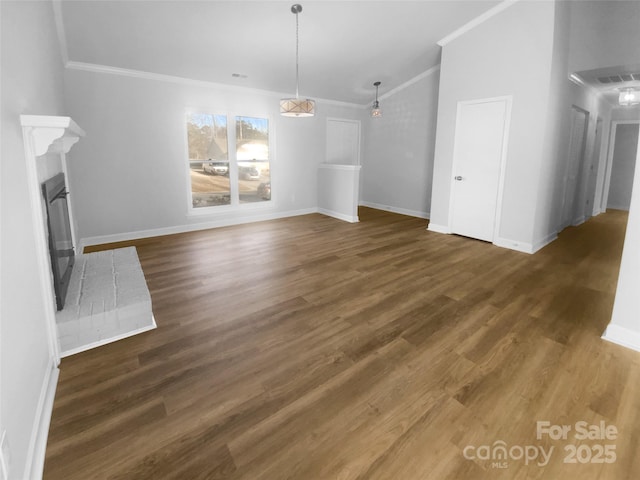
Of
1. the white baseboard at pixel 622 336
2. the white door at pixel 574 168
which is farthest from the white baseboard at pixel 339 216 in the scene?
the white baseboard at pixel 622 336

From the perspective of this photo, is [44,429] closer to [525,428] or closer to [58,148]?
[58,148]

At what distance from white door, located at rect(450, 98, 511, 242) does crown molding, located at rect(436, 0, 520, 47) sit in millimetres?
1010

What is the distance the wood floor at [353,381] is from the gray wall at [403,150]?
11.8ft

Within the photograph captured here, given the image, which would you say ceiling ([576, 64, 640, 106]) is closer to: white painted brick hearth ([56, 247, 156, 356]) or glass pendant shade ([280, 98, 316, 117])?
glass pendant shade ([280, 98, 316, 117])

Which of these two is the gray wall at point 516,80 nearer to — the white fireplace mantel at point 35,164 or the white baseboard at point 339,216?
the white baseboard at point 339,216

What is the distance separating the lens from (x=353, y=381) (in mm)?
1918

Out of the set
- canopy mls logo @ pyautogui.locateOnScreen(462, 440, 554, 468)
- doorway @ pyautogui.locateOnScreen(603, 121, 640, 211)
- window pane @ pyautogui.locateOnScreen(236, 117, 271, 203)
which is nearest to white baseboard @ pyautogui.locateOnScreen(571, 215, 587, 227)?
doorway @ pyautogui.locateOnScreen(603, 121, 640, 211)

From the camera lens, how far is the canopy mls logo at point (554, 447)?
1.43 metres

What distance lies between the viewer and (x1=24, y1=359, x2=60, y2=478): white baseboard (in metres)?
1.30

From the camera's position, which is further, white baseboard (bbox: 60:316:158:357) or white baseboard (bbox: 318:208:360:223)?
white baseboard (bbox: 318:208:360:223)

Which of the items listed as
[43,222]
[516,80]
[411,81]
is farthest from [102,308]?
[411,81]

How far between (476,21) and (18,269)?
5737mm

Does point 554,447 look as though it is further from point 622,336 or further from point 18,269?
point 18,269

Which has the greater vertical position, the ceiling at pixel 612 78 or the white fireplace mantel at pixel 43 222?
the ceiling at pixel 612 78
